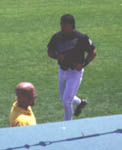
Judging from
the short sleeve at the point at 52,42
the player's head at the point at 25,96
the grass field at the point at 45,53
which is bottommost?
the grass field at the point at 45,53

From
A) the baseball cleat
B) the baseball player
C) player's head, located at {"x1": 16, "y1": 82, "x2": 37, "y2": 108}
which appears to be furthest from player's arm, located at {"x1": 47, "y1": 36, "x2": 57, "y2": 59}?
player's head, located at {"x1": 16, "y1": 82, "x2": 37, "y2": 108}

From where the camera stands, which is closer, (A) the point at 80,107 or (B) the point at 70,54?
(B) the point at 70,54

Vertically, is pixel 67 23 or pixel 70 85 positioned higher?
pixel 67 23

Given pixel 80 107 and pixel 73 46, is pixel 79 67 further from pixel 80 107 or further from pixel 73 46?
pixel 80 107

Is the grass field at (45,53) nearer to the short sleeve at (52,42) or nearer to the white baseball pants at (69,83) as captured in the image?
the white baseball pants at (69,83)

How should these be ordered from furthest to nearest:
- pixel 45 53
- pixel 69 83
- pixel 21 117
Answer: pixel 45 53
pixel 69 83
pixel 21 117

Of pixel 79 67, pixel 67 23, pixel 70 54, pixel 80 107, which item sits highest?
pixel 67 23

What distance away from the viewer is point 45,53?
11453 millimetres

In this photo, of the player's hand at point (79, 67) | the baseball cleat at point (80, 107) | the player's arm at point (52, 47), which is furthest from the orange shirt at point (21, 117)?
the baseball cleat at point (80, 107)

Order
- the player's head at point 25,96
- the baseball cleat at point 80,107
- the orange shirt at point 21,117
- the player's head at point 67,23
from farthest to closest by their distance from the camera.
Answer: the baseball cleat at point 80,107
the player's head at point 67,23
the player's head at point 25,96
the orange shirt at point 21,117

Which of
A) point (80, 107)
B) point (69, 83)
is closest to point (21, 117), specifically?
point (69, 83)

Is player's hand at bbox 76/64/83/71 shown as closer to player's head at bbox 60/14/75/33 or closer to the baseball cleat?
player's head at bbox 60/14/75/33

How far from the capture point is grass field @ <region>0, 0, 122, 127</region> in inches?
330

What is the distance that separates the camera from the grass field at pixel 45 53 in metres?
8.38
